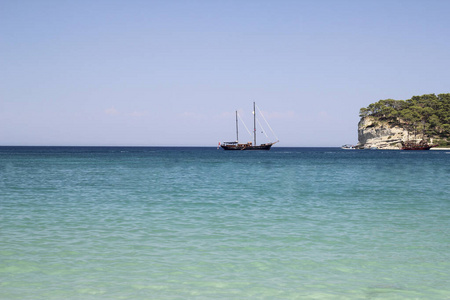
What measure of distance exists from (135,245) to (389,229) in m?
10.4

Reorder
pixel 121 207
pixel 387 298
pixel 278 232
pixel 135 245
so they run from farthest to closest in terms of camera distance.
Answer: pixel 121 207, pixel 278 232, pixel 135 245, pixel 387 298

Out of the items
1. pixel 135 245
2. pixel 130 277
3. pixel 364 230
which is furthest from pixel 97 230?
pixel 364 230

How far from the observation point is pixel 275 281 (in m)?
10.7

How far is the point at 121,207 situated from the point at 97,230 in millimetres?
7040

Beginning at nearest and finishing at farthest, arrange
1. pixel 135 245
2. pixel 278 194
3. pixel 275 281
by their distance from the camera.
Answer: pixel 275 281 < pixel 135 245 < pixel 278 194

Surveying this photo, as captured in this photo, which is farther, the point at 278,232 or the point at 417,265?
the point at 278,232

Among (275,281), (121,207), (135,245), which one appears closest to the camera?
(275,281)

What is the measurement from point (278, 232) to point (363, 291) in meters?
6.87

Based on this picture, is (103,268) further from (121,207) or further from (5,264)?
(121,207)

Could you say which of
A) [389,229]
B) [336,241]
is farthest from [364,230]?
[336,241]

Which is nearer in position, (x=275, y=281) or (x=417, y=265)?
(x=275, y=281)

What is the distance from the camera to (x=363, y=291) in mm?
10008

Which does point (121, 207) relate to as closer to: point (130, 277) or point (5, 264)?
point (5, 264)

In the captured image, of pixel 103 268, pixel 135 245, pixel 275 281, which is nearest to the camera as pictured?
pixel 275 281
